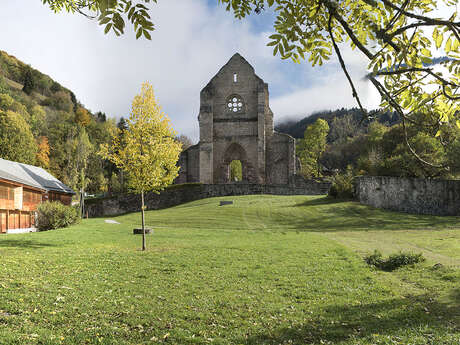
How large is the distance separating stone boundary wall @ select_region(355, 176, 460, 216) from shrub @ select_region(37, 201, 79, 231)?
21876 millimetres

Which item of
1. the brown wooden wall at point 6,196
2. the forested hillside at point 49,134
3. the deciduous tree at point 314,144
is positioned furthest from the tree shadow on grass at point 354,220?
the deciduous tree at point 314,144

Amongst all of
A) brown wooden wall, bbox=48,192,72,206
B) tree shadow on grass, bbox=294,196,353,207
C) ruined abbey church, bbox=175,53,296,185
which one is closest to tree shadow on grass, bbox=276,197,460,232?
tree shadow on grass, bbox=294,196,353,207

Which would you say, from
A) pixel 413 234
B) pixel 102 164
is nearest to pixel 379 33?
pixel 413 234

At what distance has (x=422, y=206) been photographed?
23656 mm

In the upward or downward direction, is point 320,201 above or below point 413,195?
below

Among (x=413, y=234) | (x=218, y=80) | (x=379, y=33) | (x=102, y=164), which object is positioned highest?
(x=218, y=80)

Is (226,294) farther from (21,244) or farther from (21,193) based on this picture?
(21,193)

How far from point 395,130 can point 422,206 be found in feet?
59.0

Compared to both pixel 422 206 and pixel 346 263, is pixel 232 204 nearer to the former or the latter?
pixel 422 206

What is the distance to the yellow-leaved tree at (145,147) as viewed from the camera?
42.5 feet

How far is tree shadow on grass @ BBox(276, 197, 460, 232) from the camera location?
18908mm

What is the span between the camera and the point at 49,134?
184 ft

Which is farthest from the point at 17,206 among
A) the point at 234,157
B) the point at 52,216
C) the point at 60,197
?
the point at 234,157

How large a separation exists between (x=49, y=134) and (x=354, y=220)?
53.2m
